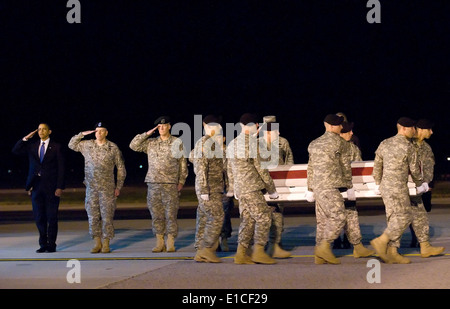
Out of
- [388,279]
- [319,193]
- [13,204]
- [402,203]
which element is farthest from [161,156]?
[13,204]

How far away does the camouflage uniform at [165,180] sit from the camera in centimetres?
1303

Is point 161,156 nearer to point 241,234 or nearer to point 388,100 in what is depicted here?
point 241,234

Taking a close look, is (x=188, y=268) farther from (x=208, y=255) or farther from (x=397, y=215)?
(x=397, y=215)

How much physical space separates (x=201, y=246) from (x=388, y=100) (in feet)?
261

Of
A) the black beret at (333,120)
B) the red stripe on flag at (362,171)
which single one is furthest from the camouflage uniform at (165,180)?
the black beret at (333,120)

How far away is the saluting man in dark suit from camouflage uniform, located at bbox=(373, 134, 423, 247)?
4834 mm

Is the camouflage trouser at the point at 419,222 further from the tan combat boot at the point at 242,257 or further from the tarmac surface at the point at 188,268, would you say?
the tan combat boot at the point at 242,257

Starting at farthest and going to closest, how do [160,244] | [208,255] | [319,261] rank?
[160,244], [208,255], [319,261]

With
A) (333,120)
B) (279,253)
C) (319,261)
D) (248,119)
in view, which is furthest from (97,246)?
(333,120)

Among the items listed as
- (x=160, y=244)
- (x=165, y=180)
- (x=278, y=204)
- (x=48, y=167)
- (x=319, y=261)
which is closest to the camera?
(x=319, y=261)

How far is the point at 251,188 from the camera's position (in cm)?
1118

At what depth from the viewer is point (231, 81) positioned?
8975 cm

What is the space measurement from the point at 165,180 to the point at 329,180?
288 centimetres

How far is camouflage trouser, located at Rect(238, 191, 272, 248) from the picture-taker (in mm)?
11141
